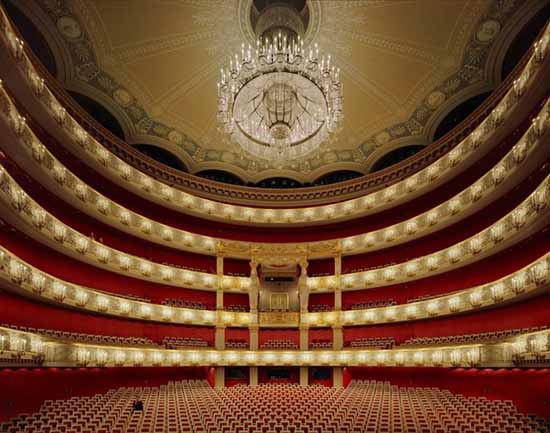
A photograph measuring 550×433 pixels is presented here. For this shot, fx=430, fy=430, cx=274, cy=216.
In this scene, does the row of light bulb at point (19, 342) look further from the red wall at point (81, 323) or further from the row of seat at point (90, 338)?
the red wall at point (81, 323)

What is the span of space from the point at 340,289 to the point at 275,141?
1256cm

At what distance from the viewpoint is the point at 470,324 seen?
63.9ft

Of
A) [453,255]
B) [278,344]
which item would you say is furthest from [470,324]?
[278,344]

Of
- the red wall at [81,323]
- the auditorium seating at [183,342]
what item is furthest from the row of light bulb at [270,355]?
the red wall at [81,323]

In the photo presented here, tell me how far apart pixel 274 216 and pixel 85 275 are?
11.8 meters

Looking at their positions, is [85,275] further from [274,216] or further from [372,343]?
[372,343]

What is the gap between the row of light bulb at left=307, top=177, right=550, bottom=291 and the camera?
44.5 ft

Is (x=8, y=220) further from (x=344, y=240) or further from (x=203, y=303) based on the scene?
(x=344, y=240)

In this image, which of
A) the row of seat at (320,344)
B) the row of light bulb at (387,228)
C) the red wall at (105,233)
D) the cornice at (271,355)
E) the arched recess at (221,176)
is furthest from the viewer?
the arched recess at (221,176)

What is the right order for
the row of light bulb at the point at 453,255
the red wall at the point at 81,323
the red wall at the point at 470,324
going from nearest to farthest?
1. the row of light bulb at the point at 453,255
2. the red wall at the point at 81,323
3. the red wall at the point at 470,324

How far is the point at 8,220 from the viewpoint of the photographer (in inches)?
541

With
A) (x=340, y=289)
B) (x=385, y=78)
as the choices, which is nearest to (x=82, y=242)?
(x=340, y=289)

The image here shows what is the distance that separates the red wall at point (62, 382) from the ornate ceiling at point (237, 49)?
1285cm

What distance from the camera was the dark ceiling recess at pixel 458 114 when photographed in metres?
22.1
